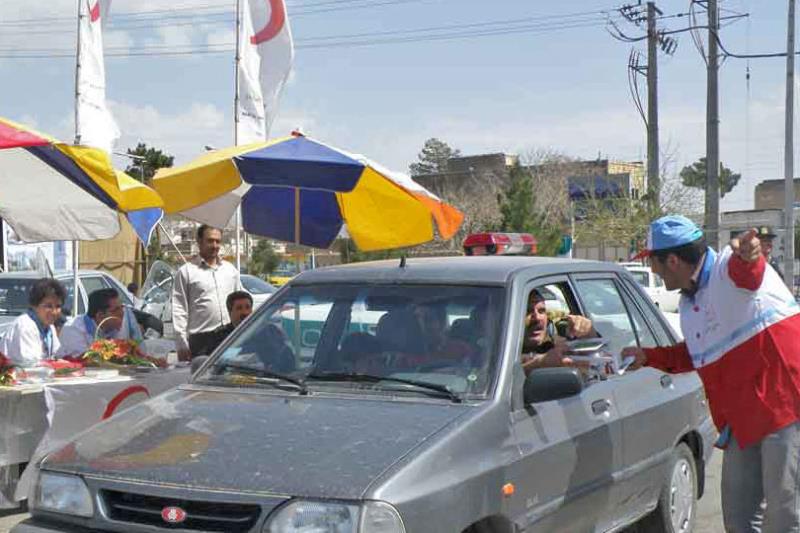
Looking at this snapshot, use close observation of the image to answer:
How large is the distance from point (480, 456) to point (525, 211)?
30.5m

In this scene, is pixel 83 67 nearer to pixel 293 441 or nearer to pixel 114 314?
pixel 114 314

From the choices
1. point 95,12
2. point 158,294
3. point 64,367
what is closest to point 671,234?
point 64,367

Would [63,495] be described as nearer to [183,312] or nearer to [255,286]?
[183,312]

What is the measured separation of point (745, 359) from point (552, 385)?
2.88 ft

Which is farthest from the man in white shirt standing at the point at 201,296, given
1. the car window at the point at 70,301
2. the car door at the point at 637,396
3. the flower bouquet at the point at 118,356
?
the car window at the point at 70,301

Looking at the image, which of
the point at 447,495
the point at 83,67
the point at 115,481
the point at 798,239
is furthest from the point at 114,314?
the point at 798,239

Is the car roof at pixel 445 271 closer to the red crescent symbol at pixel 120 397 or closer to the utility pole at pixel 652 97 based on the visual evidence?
the red crescent symbol at pixel 120 397

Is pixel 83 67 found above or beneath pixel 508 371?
above

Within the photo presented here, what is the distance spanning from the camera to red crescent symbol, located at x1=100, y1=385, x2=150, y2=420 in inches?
258

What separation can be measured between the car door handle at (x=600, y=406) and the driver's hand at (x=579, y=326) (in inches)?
13.5

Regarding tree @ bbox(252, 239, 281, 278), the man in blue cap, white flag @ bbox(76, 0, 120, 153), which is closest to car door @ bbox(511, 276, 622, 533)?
the man in blue cap

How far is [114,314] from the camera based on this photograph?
7.89m

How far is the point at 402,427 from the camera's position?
12.5 ft

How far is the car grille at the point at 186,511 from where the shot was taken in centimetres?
338
